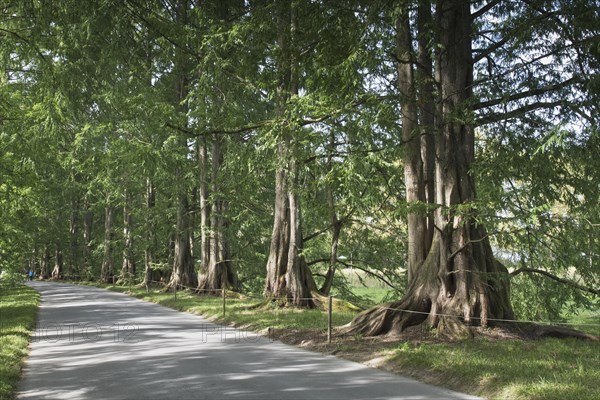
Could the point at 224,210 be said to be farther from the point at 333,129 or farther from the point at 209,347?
the point at 209,347

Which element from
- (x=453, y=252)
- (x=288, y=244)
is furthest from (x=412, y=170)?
(x=288, y=244)

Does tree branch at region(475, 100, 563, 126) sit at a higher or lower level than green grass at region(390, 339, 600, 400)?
Answer: higher

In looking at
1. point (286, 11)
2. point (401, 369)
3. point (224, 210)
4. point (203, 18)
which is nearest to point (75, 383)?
point (401, 369)

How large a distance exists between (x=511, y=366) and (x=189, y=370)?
4.71 meters

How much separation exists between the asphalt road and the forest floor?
39cm

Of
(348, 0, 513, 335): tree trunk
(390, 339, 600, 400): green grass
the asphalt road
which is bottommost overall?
the asphalt road

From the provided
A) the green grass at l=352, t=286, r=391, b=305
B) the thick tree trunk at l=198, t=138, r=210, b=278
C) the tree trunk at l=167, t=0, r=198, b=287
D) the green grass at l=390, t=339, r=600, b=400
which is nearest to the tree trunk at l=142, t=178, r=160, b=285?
the tree trunk at l=167, t=0, r=198, b=287

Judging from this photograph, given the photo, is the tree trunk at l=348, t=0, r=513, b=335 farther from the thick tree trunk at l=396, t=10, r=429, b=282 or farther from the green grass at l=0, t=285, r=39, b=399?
the green grass at l=0, t=285, r=39, b=399

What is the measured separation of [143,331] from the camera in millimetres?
13992

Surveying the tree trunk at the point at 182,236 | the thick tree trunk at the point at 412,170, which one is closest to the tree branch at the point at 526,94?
the thick tree trunk at the point at 412,170

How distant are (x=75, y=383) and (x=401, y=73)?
9.40 metres

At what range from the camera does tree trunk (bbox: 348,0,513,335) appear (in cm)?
1109

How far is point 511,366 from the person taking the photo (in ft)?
26.5

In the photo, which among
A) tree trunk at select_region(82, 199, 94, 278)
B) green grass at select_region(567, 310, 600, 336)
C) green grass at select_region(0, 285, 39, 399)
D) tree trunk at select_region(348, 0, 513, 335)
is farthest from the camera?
tree trunk at select_region(82, 199, 94, 278)
